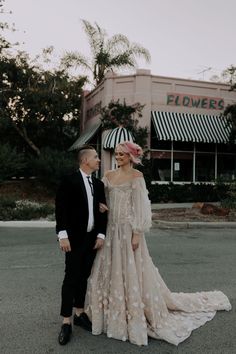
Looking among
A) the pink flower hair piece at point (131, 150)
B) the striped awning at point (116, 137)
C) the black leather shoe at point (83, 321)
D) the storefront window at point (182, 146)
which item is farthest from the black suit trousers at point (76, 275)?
the storefront window at point (182, 146)

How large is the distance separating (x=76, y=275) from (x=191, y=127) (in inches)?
647

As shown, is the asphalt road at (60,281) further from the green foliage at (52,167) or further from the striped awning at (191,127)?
the striped awning at (191,127)

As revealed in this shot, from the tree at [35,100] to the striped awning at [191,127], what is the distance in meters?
8.11

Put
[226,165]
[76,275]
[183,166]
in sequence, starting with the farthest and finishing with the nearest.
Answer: [226,165]
[183,166]
[76,275]

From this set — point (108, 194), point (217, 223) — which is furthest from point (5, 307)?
point (217, 223)

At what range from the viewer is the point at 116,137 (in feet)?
61.7

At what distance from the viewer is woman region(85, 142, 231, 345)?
156 inches

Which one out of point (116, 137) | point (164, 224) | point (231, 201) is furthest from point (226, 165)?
point (164, 224)

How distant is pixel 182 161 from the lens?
20.6 meters

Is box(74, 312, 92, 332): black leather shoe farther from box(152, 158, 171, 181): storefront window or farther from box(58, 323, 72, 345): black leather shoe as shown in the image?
box(152, 158, 171, 181): storefront window

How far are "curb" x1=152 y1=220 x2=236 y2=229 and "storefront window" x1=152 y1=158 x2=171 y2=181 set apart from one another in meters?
7.21

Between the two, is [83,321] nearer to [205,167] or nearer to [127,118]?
[127,118]

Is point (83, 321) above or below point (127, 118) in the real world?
below

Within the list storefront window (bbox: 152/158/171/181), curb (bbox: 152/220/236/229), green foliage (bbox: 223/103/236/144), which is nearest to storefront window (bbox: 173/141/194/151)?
storefront window (bbox: 152/158/171/181)
